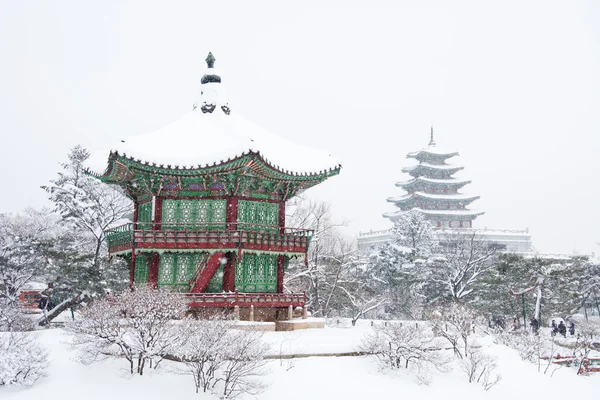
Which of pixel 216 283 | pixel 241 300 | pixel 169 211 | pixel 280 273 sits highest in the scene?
pixel 169 211

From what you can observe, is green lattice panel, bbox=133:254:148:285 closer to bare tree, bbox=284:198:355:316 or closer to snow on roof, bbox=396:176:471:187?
bare tree, bbox=284:198:355:316

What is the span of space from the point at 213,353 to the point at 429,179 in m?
65.6

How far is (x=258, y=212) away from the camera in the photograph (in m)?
27.8

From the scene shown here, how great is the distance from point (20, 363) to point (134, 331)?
3236 millimetres

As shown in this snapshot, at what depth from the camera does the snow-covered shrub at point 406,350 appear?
841 inches

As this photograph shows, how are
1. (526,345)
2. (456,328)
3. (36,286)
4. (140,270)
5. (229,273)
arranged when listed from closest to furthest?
→ (456,328) → (229,273) → (526,345) → (140,270) → (36,286)

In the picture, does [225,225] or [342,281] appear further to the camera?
[342,281]

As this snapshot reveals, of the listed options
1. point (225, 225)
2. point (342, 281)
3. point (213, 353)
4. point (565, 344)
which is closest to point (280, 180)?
point (225, 225)

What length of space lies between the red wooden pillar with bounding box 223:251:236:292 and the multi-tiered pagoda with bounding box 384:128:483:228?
172 ft

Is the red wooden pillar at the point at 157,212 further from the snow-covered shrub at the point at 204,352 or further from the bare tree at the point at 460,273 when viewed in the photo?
the bare tree at the point at 460,273

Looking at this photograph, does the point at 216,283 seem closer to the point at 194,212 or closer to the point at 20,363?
the point at 194,212

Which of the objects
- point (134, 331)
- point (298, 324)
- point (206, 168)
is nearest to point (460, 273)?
point (298, 324)

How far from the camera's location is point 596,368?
2898 centimetres

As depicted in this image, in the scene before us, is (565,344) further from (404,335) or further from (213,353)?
(213,353)
